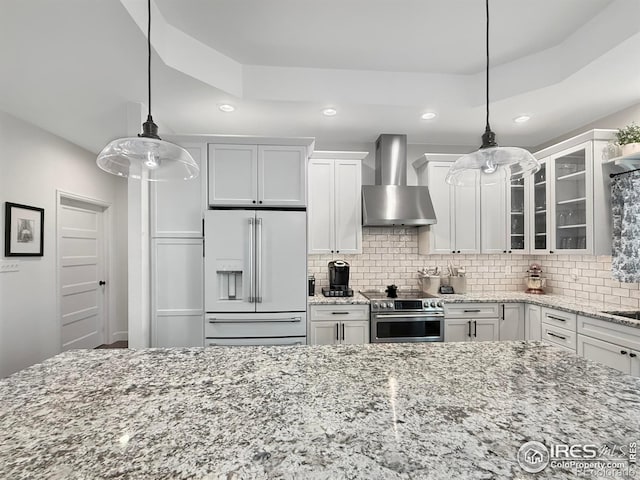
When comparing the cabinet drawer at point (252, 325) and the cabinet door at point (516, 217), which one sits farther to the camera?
the cabinet door at point (516, 217)

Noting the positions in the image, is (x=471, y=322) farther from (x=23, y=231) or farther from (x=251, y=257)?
(x=23, y=231)

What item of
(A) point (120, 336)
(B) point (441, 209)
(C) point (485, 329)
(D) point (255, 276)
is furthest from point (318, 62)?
(A) point (120, 336)

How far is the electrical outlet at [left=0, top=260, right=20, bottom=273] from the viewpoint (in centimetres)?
305

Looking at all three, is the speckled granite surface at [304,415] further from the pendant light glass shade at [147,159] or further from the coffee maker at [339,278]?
the coffee maker at [339,278]

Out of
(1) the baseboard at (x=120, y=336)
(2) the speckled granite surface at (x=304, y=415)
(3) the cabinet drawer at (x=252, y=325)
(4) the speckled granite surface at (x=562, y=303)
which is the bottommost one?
(1) the baseboard at (x=120, y=336)

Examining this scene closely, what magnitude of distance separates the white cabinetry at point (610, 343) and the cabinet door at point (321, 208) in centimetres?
237

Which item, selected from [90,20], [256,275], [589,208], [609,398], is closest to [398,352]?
[609,398]

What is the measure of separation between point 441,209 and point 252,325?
2438mm

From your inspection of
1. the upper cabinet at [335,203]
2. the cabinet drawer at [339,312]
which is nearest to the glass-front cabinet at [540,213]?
the upper cabinet at [335,203]

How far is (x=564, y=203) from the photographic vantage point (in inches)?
128

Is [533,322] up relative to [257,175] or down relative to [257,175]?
down

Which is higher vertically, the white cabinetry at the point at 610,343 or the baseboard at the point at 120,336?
the white cabinetry at the point at 610,343

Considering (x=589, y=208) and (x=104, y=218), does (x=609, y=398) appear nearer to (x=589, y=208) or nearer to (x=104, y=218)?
(x=589, y=208)
